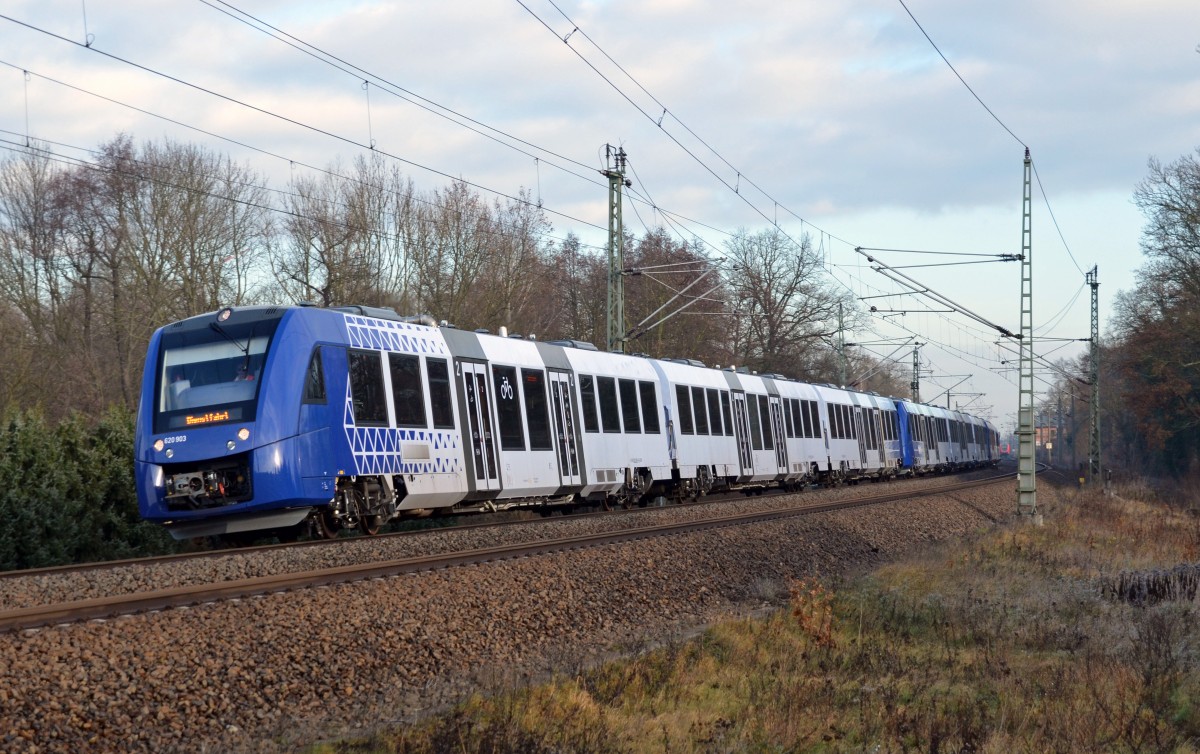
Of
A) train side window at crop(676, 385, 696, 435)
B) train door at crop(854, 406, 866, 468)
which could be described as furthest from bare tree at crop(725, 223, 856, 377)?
train side window at crop(676, 385, 696, 435)

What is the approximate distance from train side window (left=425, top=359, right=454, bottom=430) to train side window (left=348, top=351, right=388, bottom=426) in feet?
3.86

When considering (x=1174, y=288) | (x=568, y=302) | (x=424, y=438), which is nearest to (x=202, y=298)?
(x=424, y=438)

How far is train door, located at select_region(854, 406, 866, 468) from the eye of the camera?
43.3m

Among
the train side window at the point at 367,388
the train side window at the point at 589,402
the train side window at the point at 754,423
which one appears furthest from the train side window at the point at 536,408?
the train side window at the point at 754,423

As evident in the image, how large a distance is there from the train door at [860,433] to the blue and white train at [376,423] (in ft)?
57.0

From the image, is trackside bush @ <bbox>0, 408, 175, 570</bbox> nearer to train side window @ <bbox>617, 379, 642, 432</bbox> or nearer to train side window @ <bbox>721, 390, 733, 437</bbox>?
train side window @ <bbox>617, 379, 642, 432</bbox>

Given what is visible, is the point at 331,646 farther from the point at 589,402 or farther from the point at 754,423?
the point at 754,423

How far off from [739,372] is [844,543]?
1345 centimetres

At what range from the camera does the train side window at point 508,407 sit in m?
19.4

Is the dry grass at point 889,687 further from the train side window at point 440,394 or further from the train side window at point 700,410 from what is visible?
the train side window at point 700,410

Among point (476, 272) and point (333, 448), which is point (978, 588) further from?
point (476, 272)

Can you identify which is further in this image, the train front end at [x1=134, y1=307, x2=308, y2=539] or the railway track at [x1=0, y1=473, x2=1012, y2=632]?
the train front end at [x1=134, y1=307, x2=308, y2=539]

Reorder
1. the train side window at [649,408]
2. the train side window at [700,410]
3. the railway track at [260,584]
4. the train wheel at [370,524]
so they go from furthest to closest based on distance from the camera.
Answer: the train side window at [700,410] < the train side window at [649,408] < the train wheel at [370,524] < the railway track at [260,584]

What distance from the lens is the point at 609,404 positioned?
23641 mm
